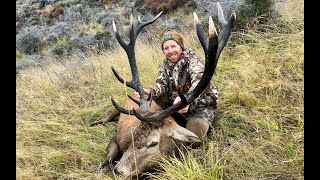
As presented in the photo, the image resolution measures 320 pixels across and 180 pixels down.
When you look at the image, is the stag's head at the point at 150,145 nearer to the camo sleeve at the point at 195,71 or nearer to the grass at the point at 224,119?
the grass at the point at 224,119

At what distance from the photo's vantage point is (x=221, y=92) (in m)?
5.15

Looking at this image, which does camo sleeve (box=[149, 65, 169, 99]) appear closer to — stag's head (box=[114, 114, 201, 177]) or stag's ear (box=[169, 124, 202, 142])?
stag's head (box=[114, 114, 201, 177])

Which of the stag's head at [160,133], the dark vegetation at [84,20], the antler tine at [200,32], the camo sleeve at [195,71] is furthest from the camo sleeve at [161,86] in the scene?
the dark vegetation at [84,20]

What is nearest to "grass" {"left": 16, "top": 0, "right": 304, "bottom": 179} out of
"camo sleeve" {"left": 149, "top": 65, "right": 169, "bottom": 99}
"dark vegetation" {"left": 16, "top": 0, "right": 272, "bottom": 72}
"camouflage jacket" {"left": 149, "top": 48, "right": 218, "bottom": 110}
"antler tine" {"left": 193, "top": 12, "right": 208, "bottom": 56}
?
"camouflage jacket" {"left": 149, "top": 48, "right": 218, "bottom": 110}

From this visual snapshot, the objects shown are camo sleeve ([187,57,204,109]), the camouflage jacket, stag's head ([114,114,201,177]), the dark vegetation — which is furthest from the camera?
the dark vegetation

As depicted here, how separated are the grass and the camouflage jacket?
37 cm

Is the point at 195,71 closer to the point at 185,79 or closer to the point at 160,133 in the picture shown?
the point at 185,79

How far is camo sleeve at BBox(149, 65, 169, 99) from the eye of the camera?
443 centimetres

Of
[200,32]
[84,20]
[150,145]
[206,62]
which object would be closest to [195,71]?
[206,62]

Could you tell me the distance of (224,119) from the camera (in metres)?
4.47

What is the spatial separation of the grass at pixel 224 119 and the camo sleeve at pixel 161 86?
2.43 feet

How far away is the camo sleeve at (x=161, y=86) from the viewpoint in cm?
443

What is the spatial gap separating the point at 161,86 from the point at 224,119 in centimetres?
85
